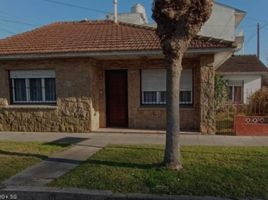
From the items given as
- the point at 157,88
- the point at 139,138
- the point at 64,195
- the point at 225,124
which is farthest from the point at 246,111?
the point at 64,195

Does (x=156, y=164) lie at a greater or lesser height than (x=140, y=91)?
lesser

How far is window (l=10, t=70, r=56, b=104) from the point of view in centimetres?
1148

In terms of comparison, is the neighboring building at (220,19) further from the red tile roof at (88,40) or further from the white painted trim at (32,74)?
the white painted trim at (32,74)

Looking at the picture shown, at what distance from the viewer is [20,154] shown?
753cm

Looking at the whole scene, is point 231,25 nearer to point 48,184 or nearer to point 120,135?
point 120,135

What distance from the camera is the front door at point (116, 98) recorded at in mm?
11930

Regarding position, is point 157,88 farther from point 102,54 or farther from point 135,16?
point 135,16

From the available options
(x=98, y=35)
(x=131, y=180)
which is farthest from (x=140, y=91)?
(x=131, y=180)

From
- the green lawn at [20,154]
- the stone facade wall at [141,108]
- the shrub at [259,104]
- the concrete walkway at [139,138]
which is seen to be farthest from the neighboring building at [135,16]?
the green lawn at [20,154]

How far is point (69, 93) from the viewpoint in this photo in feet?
36.4

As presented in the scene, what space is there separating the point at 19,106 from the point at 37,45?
8.27ft

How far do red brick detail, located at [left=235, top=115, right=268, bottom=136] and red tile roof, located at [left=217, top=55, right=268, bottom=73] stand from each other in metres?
12.8

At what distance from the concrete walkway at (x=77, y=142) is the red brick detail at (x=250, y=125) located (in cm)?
50

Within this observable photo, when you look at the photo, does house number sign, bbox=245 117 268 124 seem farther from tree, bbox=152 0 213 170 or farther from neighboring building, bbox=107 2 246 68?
neighboring building, bbox=107 2 246 68
